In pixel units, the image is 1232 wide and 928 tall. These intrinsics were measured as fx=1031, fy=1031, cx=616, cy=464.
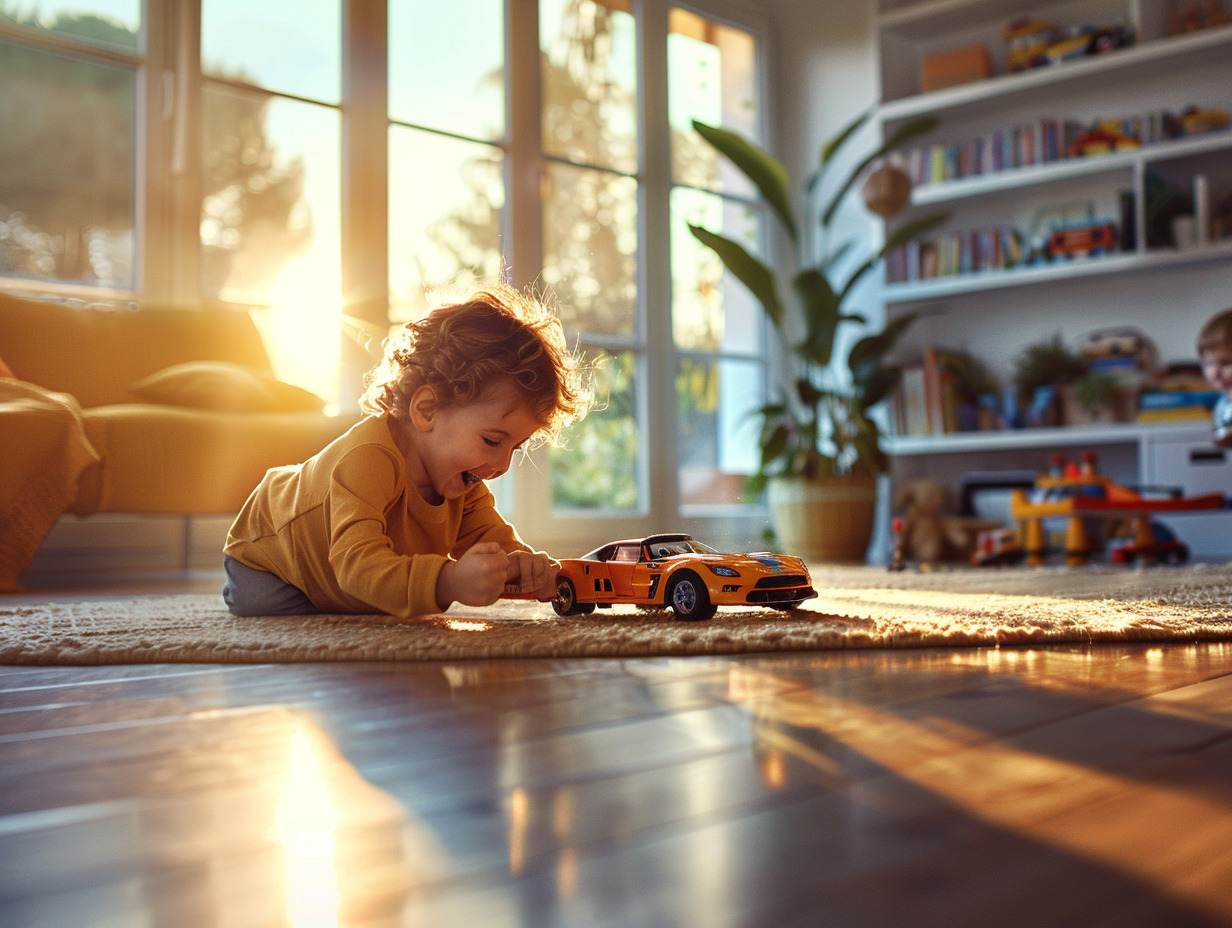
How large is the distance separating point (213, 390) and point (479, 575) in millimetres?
1768

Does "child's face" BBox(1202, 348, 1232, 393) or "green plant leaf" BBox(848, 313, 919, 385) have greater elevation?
"green plant leaf" BBox(848, 313, 919, 385)

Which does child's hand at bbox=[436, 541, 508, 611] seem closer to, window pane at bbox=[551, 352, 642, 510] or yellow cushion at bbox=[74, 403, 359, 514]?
yellow cushion at bbox=[74, 403, 359, 514]

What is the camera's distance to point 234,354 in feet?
9.79

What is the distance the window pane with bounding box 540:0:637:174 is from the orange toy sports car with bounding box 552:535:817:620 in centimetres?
317

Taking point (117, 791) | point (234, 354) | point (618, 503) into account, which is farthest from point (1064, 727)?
point (618, 503)

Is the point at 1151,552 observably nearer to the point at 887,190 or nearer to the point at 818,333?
the point at 818,333

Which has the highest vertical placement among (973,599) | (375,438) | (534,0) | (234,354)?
(534,0)

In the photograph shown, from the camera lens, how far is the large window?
312 cm

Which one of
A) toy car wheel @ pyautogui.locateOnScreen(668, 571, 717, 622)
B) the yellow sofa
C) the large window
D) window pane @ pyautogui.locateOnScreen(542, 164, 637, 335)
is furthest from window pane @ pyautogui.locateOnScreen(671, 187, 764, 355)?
toy car wheel @ pyautogui.locateOnScreen(668, 571, 717, 622)

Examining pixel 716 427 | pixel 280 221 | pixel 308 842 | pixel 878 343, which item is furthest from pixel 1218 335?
pixel 308 842

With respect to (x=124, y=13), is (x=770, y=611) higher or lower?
lower

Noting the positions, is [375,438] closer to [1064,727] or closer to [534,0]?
[1064,727]

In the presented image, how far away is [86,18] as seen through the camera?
122 inches

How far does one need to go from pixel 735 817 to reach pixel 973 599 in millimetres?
1212
